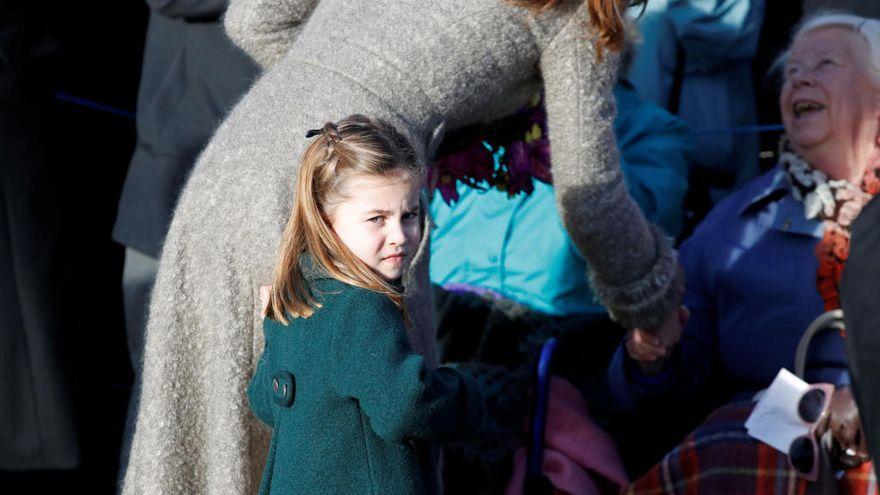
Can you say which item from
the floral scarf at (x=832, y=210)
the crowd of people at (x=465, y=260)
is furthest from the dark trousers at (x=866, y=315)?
the floral scarf at (x=832, y=210)

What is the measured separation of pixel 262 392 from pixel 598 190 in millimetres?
744

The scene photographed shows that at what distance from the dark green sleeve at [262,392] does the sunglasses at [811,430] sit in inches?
39.7

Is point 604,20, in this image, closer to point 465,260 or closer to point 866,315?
point 866,315

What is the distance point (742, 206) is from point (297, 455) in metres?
1.66

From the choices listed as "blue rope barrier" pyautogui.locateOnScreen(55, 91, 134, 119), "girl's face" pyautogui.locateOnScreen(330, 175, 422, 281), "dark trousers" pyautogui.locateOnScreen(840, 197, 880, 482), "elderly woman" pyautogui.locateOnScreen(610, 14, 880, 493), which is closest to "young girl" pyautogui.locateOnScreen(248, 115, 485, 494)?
"girl's face" pyautogui.locateOnScreen(330, 175, 422, 281)

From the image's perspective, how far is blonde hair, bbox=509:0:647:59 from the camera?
2.17 metres

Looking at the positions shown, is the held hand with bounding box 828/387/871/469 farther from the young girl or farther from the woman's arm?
the young girl

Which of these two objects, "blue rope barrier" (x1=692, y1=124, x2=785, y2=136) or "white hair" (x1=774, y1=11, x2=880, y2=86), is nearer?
"white hair" (x1=774, y1=11, x2=880, y2=86)

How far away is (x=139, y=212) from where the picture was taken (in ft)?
10.1

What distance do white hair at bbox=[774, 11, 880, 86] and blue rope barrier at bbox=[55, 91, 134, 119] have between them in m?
2.04

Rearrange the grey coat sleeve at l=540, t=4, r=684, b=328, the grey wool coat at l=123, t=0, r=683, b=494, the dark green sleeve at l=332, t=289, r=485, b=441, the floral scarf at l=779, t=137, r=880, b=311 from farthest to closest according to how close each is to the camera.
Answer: the floral scarf at l=779, t=137, r=880, b=311, the grey coat sleeve at l=540, t=4, r=684, b=328, the grey wool coat at l=123, t=0, r=683, b=494, the dark green sleeve at l=332, t=289, r=485, b=441

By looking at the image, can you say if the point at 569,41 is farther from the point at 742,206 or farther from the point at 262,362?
the point at 742,206

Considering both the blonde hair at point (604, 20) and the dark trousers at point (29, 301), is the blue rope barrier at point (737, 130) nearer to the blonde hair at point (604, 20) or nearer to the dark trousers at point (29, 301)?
the blonde hair at point (604, 20)

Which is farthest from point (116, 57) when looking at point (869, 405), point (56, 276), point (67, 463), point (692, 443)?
point (869, 405)
